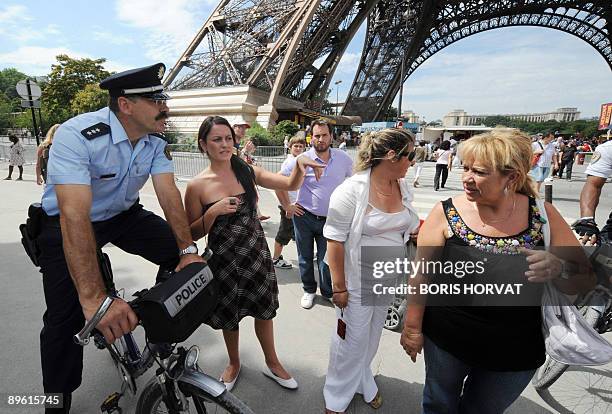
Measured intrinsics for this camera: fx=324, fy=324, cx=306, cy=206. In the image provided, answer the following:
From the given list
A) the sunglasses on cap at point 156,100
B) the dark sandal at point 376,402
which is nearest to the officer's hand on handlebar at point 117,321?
the sunglasses on cap at point 156,100

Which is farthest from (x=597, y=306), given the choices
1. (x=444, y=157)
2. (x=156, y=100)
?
(x=444, y=157)

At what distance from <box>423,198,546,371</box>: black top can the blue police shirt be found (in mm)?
1577

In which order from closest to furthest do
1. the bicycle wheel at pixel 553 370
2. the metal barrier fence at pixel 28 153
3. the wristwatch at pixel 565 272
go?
the wristwatch at pixel 565 272
the bicycle wheel at pixel 553 370
the metal barrier fence at pixel 28 153

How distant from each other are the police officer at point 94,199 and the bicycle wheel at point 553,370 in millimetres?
2309

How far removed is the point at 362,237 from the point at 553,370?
1.57 meters

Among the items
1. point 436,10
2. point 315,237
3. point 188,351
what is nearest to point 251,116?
point 315,237

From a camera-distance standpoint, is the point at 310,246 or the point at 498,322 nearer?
the point at 498,322

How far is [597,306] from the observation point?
6.56 ft

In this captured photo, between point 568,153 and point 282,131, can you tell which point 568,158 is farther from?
point 282,131

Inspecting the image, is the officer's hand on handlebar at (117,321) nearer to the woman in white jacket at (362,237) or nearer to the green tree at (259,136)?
the woman in white jacket at (362,237)

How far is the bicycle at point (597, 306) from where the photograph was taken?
1483mm

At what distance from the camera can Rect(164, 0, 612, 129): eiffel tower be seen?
26000mm

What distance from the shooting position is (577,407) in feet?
6.77

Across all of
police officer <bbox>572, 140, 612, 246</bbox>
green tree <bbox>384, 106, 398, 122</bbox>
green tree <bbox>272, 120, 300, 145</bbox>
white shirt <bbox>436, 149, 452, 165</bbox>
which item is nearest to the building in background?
green tree <bbox>384, 106, 398, 122</bbox>
